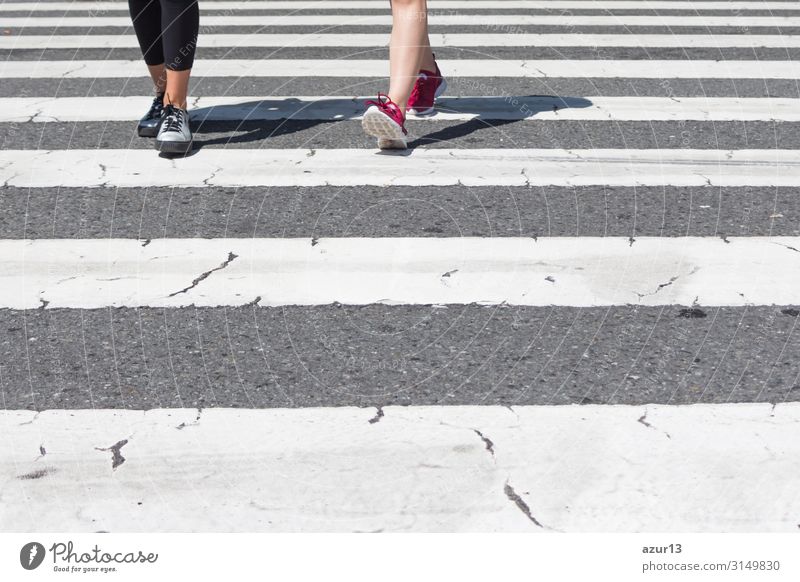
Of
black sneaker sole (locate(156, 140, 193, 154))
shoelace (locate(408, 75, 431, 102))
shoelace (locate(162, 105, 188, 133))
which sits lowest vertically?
black sneaker sole (locate(156, 140, 193, 154))

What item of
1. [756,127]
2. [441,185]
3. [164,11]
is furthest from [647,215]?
[164,11]

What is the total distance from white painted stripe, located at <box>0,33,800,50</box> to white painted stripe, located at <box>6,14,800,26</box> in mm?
435

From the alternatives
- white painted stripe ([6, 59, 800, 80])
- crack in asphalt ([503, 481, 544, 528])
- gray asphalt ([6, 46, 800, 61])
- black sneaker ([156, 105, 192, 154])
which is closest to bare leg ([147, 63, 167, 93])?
black sneaker ([156, 105, 192, 154])

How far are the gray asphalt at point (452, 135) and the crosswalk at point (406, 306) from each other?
2 cm

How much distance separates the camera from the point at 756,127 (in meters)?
5.54

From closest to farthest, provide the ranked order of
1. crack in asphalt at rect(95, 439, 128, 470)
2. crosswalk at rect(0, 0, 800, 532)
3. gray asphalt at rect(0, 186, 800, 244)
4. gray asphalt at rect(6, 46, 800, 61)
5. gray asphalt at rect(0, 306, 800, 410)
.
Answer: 1. crosswalk at rect(0, 0, 800, 532)
2. crack in asphalt at rect(95, 439, 128, 470)
3. gray asphalt at rect(0, 306, 800, 410)
4. gray asphalt at rect(0, 186, 800, 244)
5. gray asphalt at rect(6, 46, 800, 61)

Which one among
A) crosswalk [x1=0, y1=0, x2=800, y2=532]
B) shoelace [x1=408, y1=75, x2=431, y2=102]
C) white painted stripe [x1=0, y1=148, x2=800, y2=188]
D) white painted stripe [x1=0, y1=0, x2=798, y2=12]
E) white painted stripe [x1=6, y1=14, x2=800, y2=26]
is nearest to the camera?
crosswalk [x1=0, y1=0, x2=800, y2=532]

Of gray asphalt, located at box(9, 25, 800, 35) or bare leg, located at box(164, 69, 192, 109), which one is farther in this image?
gray asphalt, located at box(9, 25, 800, 35)

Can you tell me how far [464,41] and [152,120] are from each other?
2.64 meters

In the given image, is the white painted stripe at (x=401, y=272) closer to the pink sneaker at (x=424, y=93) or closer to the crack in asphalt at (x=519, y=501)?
the crack in asphalt at (x=519, y=501)

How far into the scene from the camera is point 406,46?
17.2ft

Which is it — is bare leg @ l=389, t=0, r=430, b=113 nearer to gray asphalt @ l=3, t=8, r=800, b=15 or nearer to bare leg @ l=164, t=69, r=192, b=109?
bare leg @ l=164, t=69, r=192, b=109

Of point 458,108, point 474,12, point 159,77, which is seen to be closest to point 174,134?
point 159,77

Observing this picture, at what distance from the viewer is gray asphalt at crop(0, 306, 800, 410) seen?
301 centimetres
